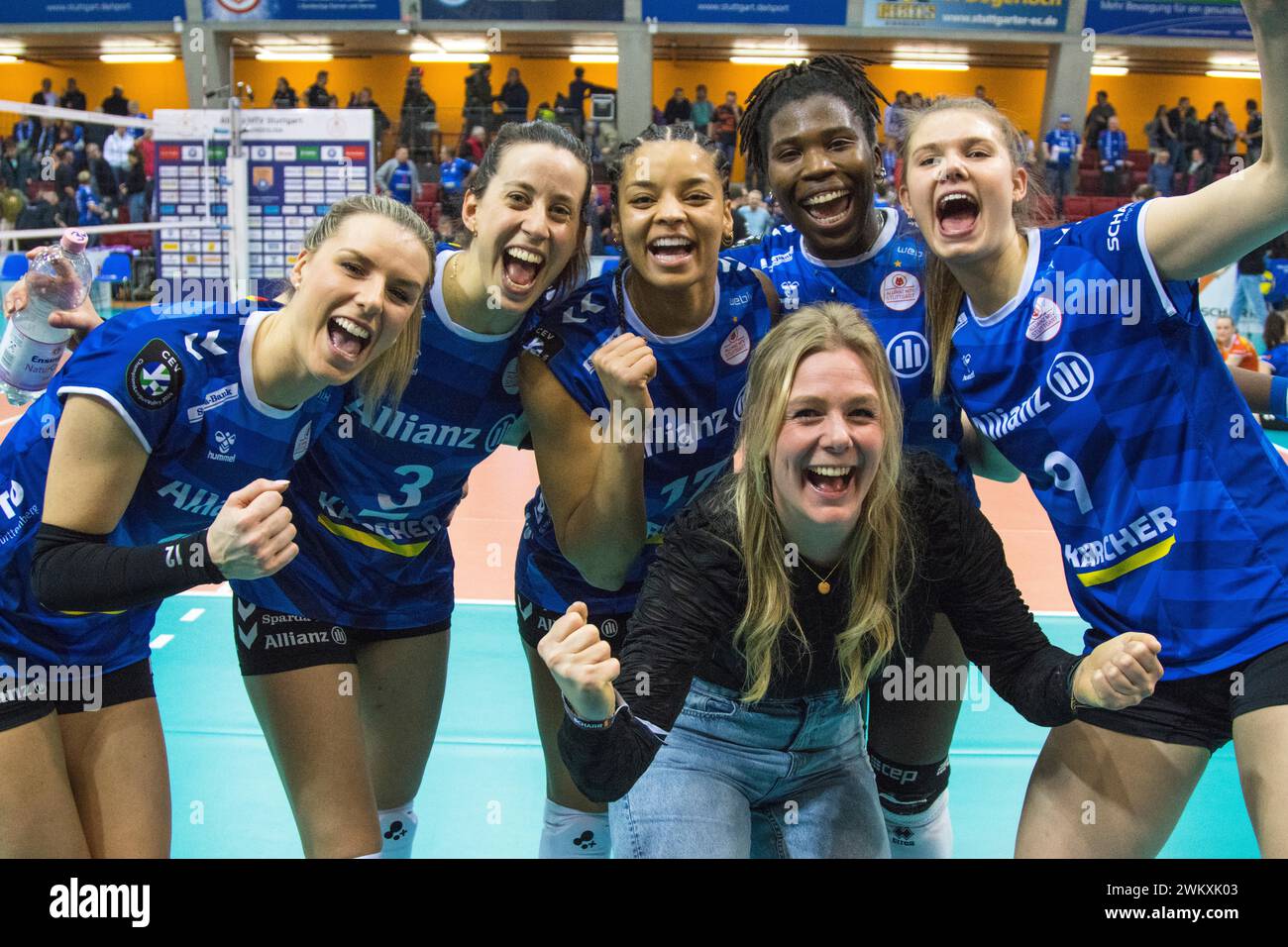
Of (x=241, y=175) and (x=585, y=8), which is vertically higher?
(x=585, y=8)

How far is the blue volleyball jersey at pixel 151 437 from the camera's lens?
2398mm

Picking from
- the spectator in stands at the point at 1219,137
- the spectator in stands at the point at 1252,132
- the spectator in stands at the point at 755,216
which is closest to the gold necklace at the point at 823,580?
the spectator in stands at the point at 755,216

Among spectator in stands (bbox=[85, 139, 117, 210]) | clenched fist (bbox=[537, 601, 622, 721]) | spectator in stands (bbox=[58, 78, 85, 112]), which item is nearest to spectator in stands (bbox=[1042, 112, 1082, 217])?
spectator in stands (bbox=[85, 139, 117, 210])

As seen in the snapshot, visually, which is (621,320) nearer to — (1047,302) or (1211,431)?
(1047,302)

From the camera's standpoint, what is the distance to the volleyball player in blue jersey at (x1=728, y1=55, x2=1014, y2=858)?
294cm

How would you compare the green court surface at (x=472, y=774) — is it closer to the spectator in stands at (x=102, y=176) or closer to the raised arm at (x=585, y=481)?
the raised arm at (x=585, y=481)

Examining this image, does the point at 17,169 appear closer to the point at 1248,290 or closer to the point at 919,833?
the point at 1248,290

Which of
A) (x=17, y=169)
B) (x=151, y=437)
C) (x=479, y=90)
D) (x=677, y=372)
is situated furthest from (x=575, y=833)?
(x=479, y=90)

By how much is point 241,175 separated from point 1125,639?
12.0m

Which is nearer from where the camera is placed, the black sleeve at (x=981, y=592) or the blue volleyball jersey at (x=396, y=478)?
the black sleeve at (x=981, y=592)

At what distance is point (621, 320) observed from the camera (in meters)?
2.89

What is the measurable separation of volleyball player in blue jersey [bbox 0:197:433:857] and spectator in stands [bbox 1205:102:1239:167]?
20672 mm

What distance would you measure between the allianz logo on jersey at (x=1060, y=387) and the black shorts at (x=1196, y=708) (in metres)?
0.59
